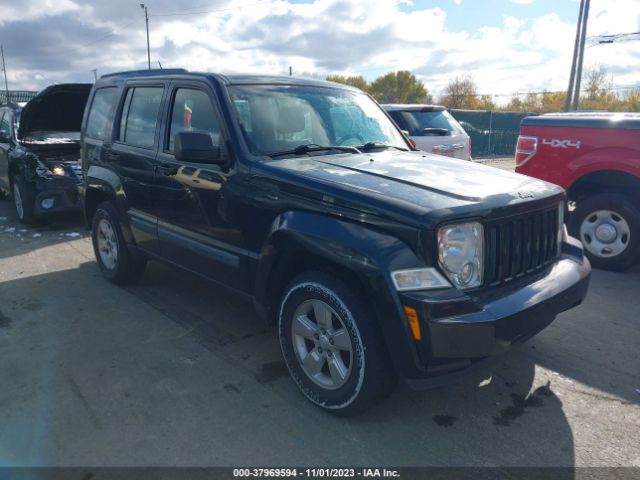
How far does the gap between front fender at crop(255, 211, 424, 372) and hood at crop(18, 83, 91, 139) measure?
20.2 feet

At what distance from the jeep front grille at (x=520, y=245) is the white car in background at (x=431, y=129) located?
5877 millimetres

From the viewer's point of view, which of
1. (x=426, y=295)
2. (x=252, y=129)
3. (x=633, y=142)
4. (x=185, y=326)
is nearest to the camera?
(x=426, y=295)

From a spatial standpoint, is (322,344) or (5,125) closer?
(322,344)

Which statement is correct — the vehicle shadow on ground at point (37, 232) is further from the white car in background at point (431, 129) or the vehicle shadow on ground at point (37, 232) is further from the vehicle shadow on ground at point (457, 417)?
the white car in background at point (431, 129)

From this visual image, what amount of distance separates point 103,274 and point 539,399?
169 inches

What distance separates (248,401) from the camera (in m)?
3.14

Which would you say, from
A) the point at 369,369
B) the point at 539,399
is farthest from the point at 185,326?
the point at 539,399

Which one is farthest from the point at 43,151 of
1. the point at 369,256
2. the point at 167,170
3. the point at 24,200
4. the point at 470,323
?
the point at 470,323

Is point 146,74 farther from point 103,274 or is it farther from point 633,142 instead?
point 633,142

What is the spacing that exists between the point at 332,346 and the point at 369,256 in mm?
648

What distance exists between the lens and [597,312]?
452cm

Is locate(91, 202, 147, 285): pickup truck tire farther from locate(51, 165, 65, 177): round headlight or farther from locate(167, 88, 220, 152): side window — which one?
locate(51, 165, 65, 177): round headlight

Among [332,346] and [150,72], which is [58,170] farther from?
[332,346]

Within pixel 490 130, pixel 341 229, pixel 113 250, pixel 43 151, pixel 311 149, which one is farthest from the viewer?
pixel 490 130
